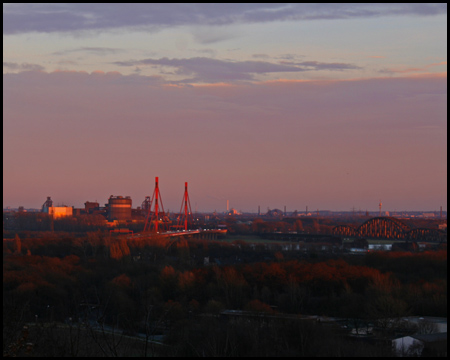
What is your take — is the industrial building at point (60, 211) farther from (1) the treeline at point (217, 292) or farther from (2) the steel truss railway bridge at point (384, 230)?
(1) the treeline at point (217, 292)

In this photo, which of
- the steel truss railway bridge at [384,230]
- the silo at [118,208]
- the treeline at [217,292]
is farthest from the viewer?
the silo at [118,208]

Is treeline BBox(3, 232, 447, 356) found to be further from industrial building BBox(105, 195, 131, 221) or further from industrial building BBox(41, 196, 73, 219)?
industrial building BBox(41, 196, 73, 219)

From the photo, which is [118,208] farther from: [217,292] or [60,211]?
[217,292]

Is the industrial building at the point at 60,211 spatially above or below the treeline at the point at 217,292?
above

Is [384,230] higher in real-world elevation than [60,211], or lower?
lower

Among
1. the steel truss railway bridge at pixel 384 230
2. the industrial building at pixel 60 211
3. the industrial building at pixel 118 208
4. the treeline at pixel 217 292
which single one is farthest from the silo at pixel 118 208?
the treeline at pixel 217 292

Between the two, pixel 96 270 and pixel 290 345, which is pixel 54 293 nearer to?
pixel 96 270

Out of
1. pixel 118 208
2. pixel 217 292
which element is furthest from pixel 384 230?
pixel 217 292
